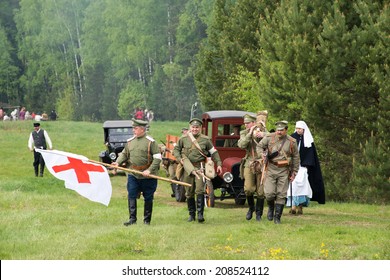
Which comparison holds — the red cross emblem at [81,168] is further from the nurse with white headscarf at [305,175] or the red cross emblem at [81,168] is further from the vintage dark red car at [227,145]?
the vintage dark red car at [227,145]

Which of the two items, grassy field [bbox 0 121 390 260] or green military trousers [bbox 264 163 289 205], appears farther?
green military trousers [bbox 264 163 289 205]

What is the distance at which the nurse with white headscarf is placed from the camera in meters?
17.8

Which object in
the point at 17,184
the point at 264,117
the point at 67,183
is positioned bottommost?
the point at 17,184

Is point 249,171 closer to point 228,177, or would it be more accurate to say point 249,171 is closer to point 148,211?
point 148,211

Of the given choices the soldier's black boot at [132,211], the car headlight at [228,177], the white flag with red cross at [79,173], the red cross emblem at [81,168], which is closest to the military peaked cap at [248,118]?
the soldier's black boot at [132,211]

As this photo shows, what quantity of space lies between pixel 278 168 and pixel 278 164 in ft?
0.33

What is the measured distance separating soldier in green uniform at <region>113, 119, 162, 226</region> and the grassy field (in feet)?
1.61

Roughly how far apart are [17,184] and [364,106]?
430 inches

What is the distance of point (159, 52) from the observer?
85062 millimetres

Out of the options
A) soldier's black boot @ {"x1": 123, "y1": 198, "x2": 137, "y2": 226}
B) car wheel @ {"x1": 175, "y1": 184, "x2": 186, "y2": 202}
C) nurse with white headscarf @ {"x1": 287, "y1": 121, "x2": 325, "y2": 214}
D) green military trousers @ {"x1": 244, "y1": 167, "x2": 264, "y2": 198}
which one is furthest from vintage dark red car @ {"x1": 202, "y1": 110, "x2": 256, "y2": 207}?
soldier's black boot @ {"x1": 123, "y1": 198, "x2": 137, "y2": 226}

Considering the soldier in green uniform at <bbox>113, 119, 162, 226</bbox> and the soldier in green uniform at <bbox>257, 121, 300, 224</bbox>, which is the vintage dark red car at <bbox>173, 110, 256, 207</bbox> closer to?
the soldier in green uniform at <bbox>257, 121, 300, 224</bbox>

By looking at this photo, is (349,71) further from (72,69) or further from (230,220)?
(72,69)

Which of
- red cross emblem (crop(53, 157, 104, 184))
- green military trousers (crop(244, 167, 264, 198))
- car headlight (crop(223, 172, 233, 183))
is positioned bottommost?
car headlight (crop(223, 172, 233, 183))
